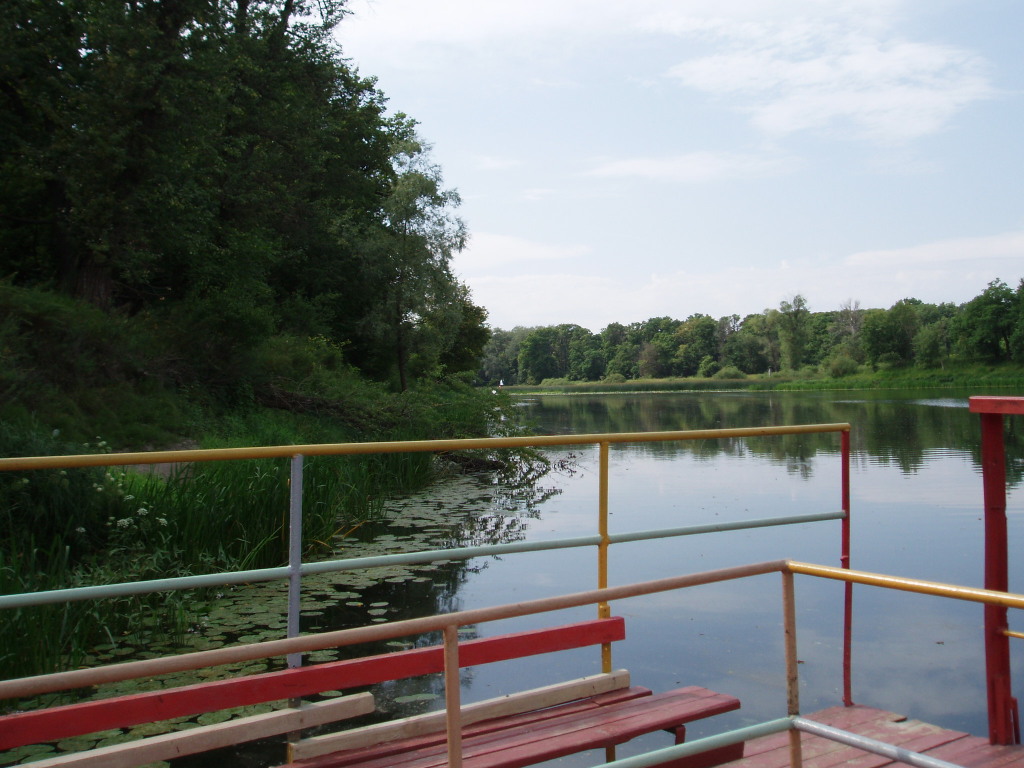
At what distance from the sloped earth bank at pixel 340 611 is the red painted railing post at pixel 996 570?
9.18 feet

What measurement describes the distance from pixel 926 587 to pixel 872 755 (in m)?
1.76

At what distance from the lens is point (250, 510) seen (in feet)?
24.2

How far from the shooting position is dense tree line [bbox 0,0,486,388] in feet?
47.2

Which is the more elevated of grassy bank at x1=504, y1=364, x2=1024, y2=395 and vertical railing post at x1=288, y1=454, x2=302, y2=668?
grassy bank at x1=504, y1=364, x2=1024, y2=395

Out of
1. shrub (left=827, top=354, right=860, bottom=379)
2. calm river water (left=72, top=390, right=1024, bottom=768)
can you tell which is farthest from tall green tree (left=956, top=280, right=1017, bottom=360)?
calm river water (left=72, top=390, right=1024, bottom=768)

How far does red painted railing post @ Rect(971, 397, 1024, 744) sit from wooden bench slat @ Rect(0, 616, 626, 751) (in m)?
1.71

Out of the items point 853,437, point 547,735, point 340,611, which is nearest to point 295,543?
point 547,735

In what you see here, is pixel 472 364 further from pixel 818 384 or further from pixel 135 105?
pixel 818 384

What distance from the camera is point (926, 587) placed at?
179 centimetres

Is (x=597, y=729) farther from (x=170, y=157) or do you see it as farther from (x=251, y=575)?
(x=170, y=157)

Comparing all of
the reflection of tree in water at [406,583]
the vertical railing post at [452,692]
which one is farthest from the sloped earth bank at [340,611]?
the vertical railing post at [452,692]

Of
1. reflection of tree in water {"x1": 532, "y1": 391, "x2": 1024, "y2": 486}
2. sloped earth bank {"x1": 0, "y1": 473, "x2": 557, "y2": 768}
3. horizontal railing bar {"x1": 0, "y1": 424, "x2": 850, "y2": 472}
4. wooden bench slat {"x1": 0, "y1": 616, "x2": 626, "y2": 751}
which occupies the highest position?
horizontal railing bar {"x1": 0, "y1": 424, "x2": 850, "y2": 472}

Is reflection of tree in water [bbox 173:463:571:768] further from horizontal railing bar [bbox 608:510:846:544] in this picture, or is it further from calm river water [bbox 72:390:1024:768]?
horizontal railing bar [bbox 608:510:846:544]

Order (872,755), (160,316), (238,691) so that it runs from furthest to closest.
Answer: (160,316) < (872,755) < (238,691)
